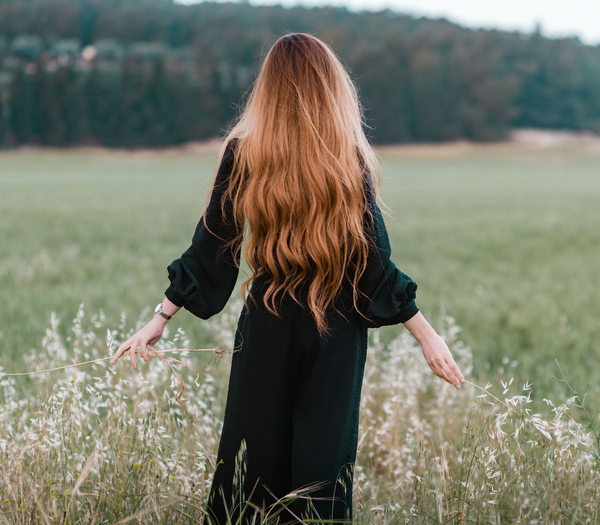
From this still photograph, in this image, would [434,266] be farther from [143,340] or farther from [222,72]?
[222,72]

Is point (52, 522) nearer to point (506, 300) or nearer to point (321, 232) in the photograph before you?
point (321, 232)

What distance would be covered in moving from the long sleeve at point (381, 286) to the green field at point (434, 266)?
0.74 feet

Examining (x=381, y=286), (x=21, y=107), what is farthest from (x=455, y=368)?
(x=21, y=107)

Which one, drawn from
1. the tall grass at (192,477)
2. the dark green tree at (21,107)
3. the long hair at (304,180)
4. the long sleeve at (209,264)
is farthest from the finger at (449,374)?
the dark green tree at (21,107)

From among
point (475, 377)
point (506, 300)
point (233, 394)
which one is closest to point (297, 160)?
point (233, 394)

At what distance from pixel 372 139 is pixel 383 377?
1.76m

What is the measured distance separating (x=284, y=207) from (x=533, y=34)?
100485mm

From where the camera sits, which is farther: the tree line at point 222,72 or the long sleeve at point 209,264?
the tree line at point 222,72

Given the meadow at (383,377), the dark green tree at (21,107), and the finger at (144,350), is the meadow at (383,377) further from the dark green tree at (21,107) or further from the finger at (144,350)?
the dark green tree at (21,107)

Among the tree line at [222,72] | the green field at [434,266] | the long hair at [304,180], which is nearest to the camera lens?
the long hair at [304,180]

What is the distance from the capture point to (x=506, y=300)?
697 centimetres

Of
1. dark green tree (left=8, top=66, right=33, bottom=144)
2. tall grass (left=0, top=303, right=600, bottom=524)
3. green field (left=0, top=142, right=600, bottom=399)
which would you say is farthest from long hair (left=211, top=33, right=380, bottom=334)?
dark green tree (left=8, top=66, right=33, bottom=144)

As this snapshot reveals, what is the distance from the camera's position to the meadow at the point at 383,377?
2.06m

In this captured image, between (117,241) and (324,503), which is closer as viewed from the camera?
(324,503)
